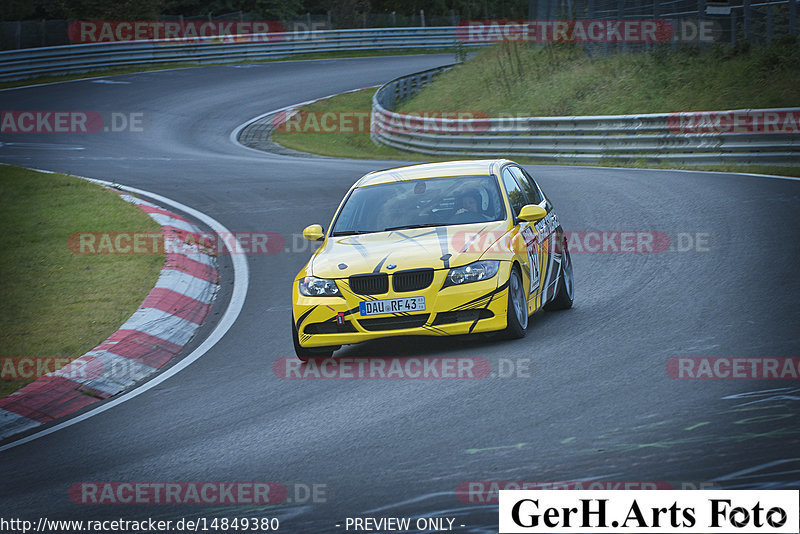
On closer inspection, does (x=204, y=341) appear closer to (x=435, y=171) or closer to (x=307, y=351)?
(x=307, y=351)

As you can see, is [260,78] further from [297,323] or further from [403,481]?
[403,481]

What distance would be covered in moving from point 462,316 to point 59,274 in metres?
6.04

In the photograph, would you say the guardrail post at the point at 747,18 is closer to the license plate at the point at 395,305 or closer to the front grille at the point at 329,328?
the license plate at the point at 395,305

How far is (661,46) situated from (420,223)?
71.8 ft

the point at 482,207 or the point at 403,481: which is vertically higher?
the point at 482,207

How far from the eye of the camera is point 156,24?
2106 inches

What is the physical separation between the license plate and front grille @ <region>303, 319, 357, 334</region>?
211 millimetres

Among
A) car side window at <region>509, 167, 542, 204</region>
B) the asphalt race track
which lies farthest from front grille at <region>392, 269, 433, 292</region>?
car side window at <region>509, 167, 542, 204</region>

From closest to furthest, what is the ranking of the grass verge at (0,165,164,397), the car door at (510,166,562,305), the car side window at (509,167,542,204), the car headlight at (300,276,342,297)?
1. the car headlight at (300,276,342,297)
2. the car door at (510,166,562,305)
3. the grass verge at (0,165,164,397)
4. the car side window at (509,167,542,204)

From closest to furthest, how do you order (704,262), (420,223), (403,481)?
1. (403,481)
2. (420,223)
3. (704,262)

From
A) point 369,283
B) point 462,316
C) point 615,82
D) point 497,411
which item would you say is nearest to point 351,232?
point 369,283

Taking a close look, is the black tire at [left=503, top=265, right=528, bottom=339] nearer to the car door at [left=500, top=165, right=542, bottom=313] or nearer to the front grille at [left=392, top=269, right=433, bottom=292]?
the car door at [left=500, top=165, right=542, bottom=313]

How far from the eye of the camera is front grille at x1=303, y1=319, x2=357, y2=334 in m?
8.40

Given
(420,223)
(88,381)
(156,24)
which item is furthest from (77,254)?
(156,24)
